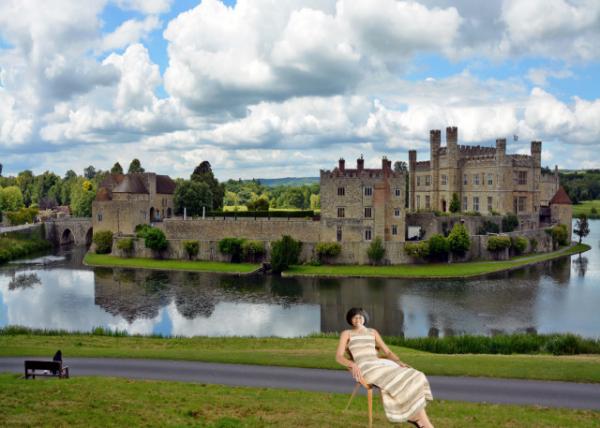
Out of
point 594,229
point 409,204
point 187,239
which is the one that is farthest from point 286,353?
point 594,229

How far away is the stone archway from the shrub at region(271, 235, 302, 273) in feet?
111

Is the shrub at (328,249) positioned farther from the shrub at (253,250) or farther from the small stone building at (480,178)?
the small stone building at (480,178)

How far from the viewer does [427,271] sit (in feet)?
145

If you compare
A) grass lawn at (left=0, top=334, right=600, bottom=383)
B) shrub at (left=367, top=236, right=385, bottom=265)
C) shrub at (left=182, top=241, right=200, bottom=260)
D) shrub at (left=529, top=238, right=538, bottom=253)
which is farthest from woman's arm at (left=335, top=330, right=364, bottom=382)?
shrub at (left=529, top=238, right=538, bottom=253)

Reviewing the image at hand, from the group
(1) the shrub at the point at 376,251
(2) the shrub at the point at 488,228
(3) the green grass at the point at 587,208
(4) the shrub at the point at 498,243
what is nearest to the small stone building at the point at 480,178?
(2) the shrub at the point at 488,228

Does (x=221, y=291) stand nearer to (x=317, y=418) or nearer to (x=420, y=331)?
(x=420, y=331)

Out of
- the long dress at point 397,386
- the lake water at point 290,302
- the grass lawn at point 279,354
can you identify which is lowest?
the lake water at point 290,302

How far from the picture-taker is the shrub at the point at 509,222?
52969 mm

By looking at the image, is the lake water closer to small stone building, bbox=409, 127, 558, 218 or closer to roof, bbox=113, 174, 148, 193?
small stone building, bbox=409, 127, 558, 218

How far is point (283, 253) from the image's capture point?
153 ft

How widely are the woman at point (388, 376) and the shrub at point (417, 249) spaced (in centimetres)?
3936

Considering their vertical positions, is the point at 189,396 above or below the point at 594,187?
below

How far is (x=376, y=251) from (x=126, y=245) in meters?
23.0

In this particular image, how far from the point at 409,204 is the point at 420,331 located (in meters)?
37.2
